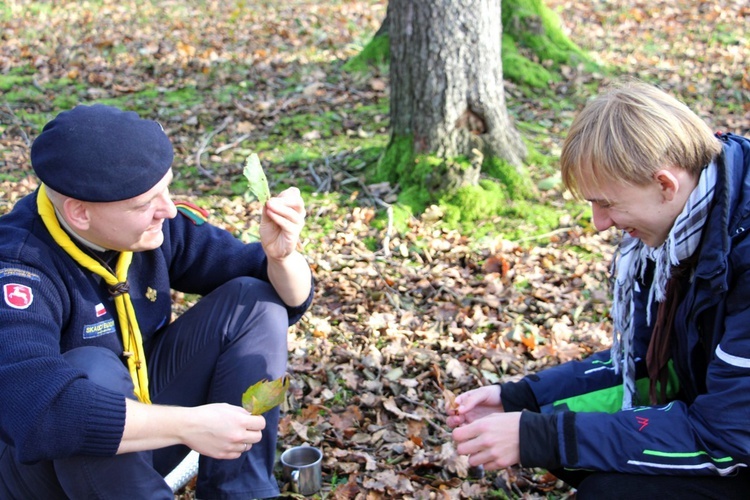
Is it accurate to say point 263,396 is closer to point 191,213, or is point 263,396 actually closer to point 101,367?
point 101,367

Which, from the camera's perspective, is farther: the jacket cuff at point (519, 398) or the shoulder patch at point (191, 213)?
the shoulder patch at point (191, 213)

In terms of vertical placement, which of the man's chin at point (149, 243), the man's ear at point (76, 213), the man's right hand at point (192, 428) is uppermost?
the man's ear at point (76, 213)

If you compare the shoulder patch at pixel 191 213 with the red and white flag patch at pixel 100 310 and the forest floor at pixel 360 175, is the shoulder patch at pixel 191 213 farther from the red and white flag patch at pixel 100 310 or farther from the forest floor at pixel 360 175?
the forest floor at pixel 360 175

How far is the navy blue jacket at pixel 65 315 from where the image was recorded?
2.17 m

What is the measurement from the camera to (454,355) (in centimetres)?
402

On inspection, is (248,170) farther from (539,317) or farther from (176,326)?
(539,317)

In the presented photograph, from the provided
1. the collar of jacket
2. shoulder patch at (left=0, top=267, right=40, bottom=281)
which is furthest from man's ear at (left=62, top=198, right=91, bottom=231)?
the collar of jacket

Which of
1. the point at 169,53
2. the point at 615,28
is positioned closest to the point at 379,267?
the point at 169,53

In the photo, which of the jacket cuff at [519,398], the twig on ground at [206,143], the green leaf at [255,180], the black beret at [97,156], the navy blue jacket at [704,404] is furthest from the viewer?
the twig on ground at [206,143]

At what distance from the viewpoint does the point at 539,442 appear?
2369 mm

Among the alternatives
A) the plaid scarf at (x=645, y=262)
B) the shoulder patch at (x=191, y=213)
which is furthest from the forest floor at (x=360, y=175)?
the shoulder patch at (x=191, y=213)

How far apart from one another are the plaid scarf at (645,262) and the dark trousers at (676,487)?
0.41 metres

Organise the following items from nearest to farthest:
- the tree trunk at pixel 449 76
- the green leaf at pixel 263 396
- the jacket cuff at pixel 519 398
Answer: the green leaf at pixel 263 396, the jacket cuff at pixel 519 398, the tree trunk at pixel 449 76

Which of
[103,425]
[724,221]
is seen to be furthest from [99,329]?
[724,221]
